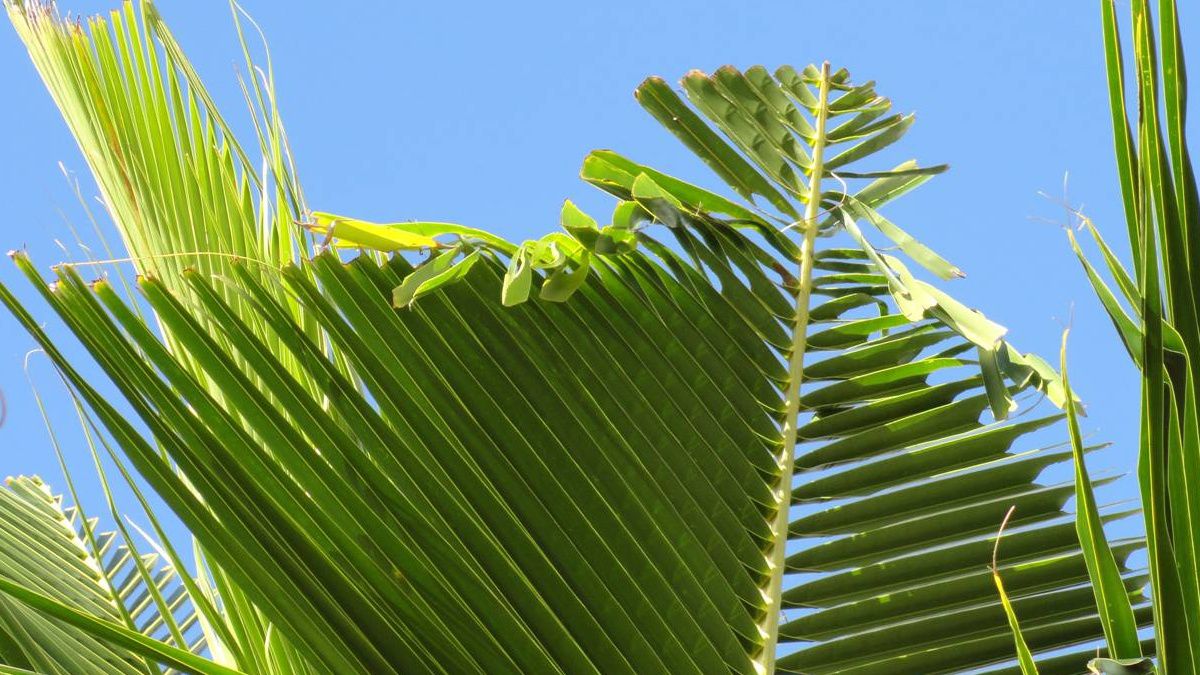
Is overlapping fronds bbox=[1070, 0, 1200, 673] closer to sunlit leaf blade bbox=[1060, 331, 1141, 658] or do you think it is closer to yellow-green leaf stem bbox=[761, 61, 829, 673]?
sunlit leaf blade bbox=[1060, 331, 1141, 658]

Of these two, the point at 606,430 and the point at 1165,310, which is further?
the point at 606,430

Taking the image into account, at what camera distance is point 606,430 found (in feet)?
3.73

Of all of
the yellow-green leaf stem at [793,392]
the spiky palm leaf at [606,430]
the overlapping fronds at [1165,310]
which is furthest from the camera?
the yellow-green leaf stem at [793,392]

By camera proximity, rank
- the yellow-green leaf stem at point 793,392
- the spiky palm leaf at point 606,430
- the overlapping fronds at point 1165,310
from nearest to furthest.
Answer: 1. the overlapping fronds at point 1165,310
2. the spiky palm leaf at point 606,430
3. the yellow-green leaf stem at point 793,392

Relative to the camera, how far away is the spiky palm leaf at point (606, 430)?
3.07 feet

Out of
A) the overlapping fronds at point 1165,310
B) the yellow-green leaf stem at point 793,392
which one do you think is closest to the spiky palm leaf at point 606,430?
the yellow-green leaf stem at point 793,392

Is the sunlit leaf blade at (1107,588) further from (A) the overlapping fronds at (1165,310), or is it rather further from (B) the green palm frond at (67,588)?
(B) the green palm frond at (67,588)

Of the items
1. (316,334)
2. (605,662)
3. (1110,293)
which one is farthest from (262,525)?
(1110,293)

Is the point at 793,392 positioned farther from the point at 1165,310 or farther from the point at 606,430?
the point at 1165,310

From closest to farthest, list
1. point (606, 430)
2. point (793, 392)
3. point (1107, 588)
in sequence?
1. point (1107, 588)
2. point (606, 430)
3. point (793, 392)

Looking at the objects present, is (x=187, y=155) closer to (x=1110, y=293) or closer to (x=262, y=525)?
(x=262, y=525)

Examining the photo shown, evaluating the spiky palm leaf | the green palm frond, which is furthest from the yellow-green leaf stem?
the green palm frond

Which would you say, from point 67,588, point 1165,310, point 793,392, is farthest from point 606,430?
point 67,588

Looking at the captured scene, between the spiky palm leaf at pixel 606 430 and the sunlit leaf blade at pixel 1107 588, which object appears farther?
the spiky palm leaf at pixel 606 430
